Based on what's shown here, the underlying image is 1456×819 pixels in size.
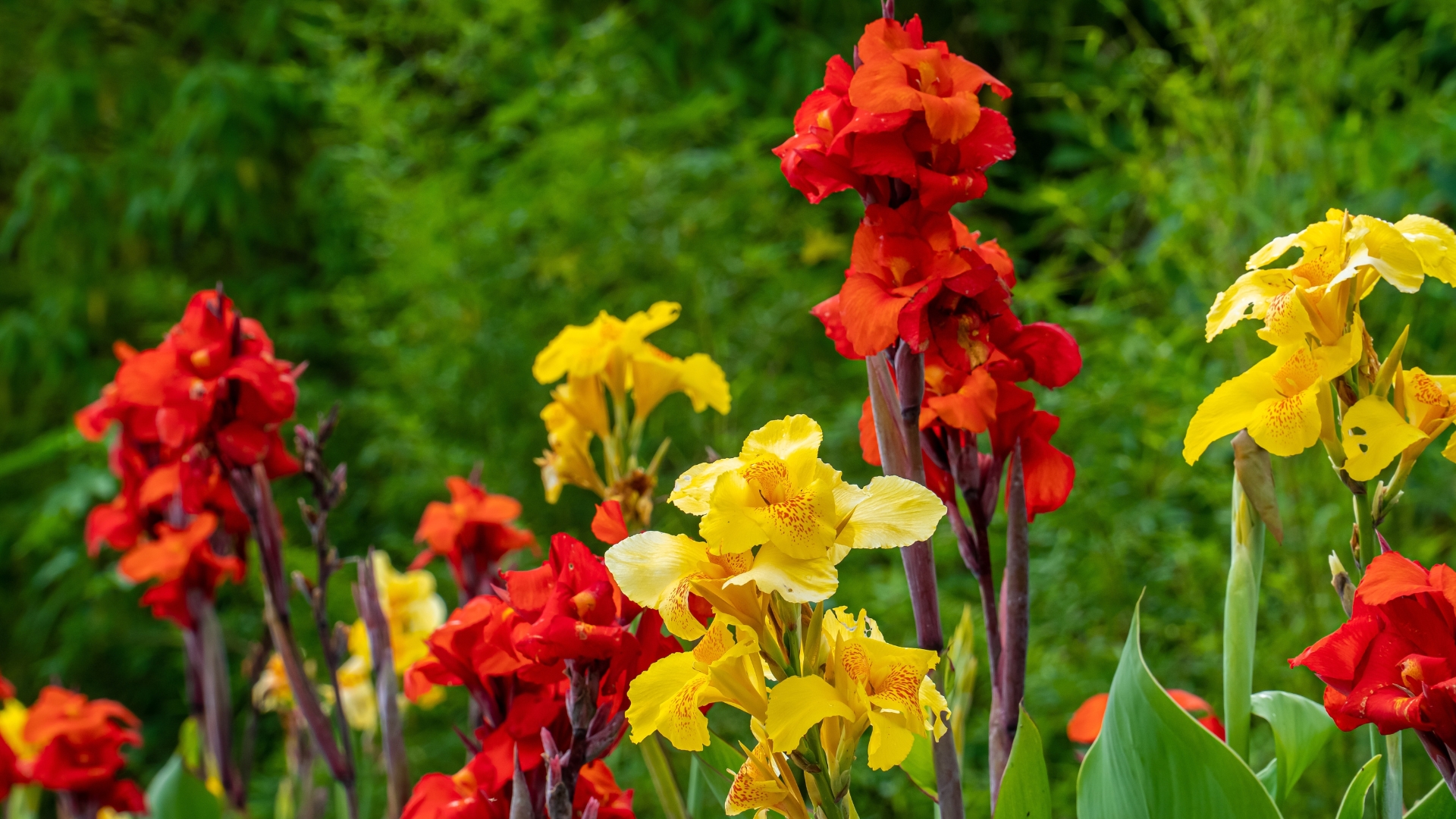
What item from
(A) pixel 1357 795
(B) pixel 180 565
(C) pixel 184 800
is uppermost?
(A) pixel 1357 795

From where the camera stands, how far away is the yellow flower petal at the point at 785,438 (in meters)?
0.38

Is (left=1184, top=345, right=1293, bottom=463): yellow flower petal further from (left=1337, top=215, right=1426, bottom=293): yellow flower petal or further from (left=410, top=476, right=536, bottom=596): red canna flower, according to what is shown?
(left=410, top=476, right=536, bottom=596): red canna flower

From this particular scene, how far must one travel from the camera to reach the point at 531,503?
1526 millimetres

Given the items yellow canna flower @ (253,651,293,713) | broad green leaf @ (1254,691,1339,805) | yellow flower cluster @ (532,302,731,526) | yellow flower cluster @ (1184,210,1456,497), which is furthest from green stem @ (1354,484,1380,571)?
yellow canna flower @ (253,651,293,713)

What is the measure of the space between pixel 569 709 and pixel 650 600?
10 cm

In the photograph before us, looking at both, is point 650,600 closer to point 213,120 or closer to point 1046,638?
point 1046,638

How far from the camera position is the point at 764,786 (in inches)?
15.3

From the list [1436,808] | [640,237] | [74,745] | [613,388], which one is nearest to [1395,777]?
[1436,808]

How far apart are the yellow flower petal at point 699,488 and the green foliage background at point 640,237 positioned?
77 cm

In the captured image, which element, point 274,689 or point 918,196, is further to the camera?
point 274,689

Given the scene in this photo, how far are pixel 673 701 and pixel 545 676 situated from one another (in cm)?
9

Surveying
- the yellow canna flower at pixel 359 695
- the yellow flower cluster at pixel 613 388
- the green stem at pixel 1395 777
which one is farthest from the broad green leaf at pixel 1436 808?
the yellow canna flower at pixel 359 695

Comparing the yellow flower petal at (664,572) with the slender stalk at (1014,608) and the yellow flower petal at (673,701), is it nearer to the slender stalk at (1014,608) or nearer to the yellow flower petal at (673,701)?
the yellow flower petal at (673,701)

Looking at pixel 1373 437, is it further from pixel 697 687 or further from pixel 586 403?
pixel 586 403
